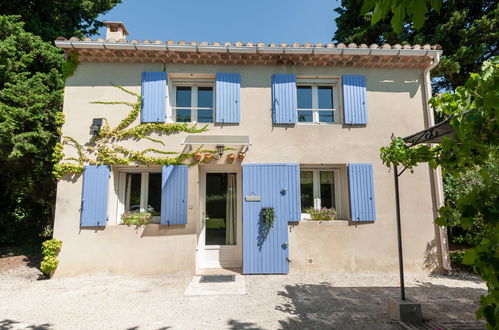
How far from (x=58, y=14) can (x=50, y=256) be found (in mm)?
12053

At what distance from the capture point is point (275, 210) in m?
9.12

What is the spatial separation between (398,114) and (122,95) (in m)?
10.3

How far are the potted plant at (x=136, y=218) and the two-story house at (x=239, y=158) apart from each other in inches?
7.9

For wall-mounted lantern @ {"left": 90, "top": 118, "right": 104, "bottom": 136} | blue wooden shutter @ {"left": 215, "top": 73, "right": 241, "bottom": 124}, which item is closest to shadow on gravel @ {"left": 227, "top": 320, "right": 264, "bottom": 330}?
blue wooden shutter @ {"left": 215, "top": 73, "right": 241, "bottom": 124}

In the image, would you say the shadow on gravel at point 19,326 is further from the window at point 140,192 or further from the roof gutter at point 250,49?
the roof gutter at point 250,49

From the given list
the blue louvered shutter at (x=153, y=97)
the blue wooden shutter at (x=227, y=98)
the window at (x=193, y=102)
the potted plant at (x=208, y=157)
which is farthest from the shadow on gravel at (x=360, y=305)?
the blue louvered shutter at (x=153, y=97)

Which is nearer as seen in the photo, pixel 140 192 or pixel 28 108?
pixel 28 108

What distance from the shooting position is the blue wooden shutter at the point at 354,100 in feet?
31.8

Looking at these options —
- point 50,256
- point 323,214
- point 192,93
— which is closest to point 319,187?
point 323,214

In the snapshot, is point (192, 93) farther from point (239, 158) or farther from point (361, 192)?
point (361, 192)

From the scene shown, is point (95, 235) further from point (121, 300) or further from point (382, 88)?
point (382, 88)

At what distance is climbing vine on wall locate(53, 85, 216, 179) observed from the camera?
29.8 ft

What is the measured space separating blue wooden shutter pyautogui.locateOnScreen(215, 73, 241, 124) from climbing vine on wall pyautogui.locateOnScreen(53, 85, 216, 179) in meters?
0.80

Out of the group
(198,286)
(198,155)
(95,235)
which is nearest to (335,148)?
(198,155)
